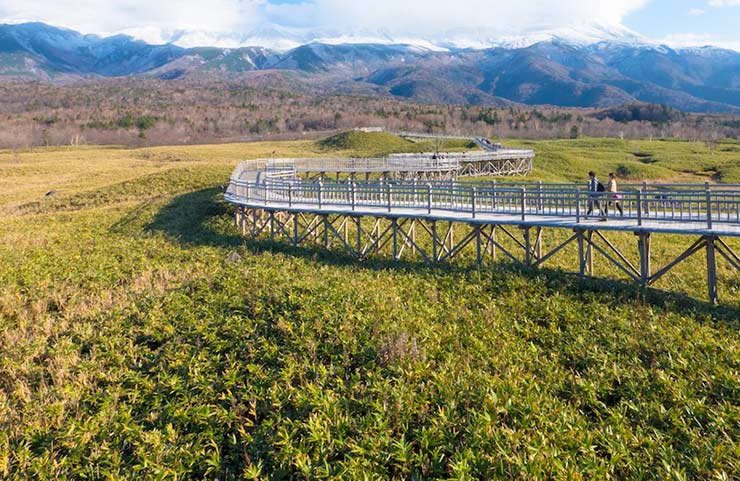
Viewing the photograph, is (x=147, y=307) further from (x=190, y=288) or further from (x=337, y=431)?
(x=337, y=431)

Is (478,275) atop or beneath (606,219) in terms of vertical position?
beneath

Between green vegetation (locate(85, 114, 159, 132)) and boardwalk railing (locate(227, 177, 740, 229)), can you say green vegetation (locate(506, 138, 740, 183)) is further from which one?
green vegetation (locate(85, 114, 159, 132))

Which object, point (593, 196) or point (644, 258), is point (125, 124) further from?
point (644, 258)

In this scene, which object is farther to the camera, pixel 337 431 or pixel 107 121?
pixel 107 121

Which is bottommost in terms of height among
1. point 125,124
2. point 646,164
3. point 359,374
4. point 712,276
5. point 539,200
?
point 359,374

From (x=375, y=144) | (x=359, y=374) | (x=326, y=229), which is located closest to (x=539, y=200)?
(x=326, y=229)

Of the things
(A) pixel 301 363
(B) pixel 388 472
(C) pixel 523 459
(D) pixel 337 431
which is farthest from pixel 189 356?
(C) pixel 523 459
